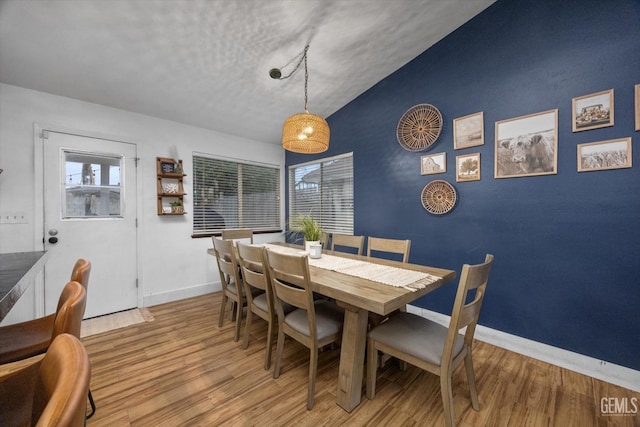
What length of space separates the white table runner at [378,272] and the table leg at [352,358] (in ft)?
0.84

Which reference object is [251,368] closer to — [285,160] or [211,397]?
[211,397]

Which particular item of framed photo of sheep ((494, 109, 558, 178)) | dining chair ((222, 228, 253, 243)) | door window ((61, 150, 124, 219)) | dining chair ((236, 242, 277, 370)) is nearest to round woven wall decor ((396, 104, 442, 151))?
framed photo of sheep ((494, 109, 558, 178))

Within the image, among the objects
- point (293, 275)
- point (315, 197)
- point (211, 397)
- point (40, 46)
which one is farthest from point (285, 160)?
point (211, 397)

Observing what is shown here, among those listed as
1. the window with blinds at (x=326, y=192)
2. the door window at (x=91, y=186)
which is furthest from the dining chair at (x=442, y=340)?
the door window at (x=91, y=186)

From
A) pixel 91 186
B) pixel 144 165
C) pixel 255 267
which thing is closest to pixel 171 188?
pixel 144 165

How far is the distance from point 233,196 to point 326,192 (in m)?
1.47

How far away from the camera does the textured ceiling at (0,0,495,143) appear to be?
187 cm

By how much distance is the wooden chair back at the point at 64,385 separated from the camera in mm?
350

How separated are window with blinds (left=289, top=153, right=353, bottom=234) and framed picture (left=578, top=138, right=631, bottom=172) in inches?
88.7

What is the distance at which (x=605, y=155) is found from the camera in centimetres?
179

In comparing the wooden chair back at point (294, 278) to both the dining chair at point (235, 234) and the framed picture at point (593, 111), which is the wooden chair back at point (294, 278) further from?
the framed picture at point (593, 111)

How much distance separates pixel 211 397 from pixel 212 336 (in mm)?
827

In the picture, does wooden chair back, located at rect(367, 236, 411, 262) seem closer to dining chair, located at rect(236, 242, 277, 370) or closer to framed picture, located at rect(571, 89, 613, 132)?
→ dining chair, located at rect(236, 242, 277, 370)

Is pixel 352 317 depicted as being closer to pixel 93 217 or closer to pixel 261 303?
pixel 261 303
